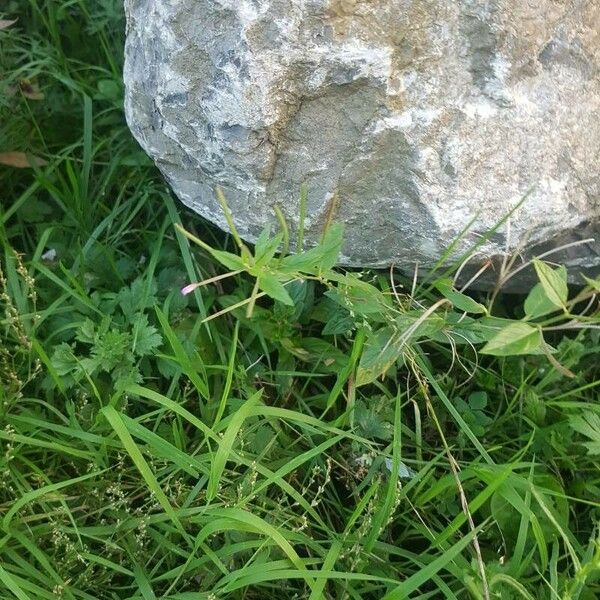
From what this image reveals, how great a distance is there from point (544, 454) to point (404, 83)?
3.17 feet

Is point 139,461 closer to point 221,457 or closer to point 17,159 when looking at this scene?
point 221,457

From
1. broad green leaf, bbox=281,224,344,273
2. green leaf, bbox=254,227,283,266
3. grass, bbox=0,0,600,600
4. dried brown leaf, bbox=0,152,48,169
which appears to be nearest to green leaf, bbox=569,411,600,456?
grass, bbox=0,0,600,600

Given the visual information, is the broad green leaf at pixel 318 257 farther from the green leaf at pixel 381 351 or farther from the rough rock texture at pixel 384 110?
the rough rock texture at pixel 384 110

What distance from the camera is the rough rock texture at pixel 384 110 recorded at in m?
1.54

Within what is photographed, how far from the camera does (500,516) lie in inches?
67.3

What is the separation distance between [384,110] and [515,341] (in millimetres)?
579

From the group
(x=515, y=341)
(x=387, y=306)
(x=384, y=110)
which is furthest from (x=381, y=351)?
(x=384, y=110)

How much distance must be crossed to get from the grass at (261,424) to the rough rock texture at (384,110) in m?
0.18

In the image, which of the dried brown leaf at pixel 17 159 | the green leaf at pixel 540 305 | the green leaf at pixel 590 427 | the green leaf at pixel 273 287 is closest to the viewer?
the green leaf at pixel 273 287

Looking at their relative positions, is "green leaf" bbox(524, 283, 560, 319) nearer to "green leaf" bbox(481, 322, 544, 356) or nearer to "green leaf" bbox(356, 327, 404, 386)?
"green leaf" bbox(481, 322, 544, 356)

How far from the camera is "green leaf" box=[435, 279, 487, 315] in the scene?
1.43 meters

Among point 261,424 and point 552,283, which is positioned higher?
point 552,283

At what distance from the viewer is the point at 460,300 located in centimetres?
147

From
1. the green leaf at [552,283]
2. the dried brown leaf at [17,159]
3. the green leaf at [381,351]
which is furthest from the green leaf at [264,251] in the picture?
the dried brown leaf at [17,159]
